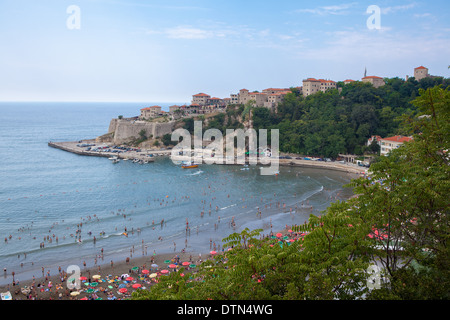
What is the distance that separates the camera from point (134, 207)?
36031 mm

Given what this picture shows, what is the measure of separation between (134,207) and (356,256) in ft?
97.2

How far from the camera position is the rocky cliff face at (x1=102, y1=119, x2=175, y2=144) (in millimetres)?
73762

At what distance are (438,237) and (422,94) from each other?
166 inches

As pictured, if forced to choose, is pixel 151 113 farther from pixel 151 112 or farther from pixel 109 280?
pixel 109 280

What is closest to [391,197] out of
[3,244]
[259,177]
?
[3,244]

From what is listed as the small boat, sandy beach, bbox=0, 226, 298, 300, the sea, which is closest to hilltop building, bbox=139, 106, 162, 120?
the sea

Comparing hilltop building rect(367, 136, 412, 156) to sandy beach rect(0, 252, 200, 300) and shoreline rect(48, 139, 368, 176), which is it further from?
sandy beach rect(0, 252, 200, 300)

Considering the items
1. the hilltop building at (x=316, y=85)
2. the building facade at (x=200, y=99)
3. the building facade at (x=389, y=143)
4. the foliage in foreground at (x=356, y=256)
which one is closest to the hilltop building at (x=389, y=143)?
the building facade at (x=389, y=143)

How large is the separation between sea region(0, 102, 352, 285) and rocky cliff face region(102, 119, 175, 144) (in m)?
16.6

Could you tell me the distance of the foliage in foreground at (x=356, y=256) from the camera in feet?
25.4

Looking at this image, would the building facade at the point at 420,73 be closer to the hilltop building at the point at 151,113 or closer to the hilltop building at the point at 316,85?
the hilltop building at the point at 316,85

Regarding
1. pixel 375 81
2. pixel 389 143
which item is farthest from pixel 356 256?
pixel 375 81

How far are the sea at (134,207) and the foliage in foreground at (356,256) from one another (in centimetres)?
1816
